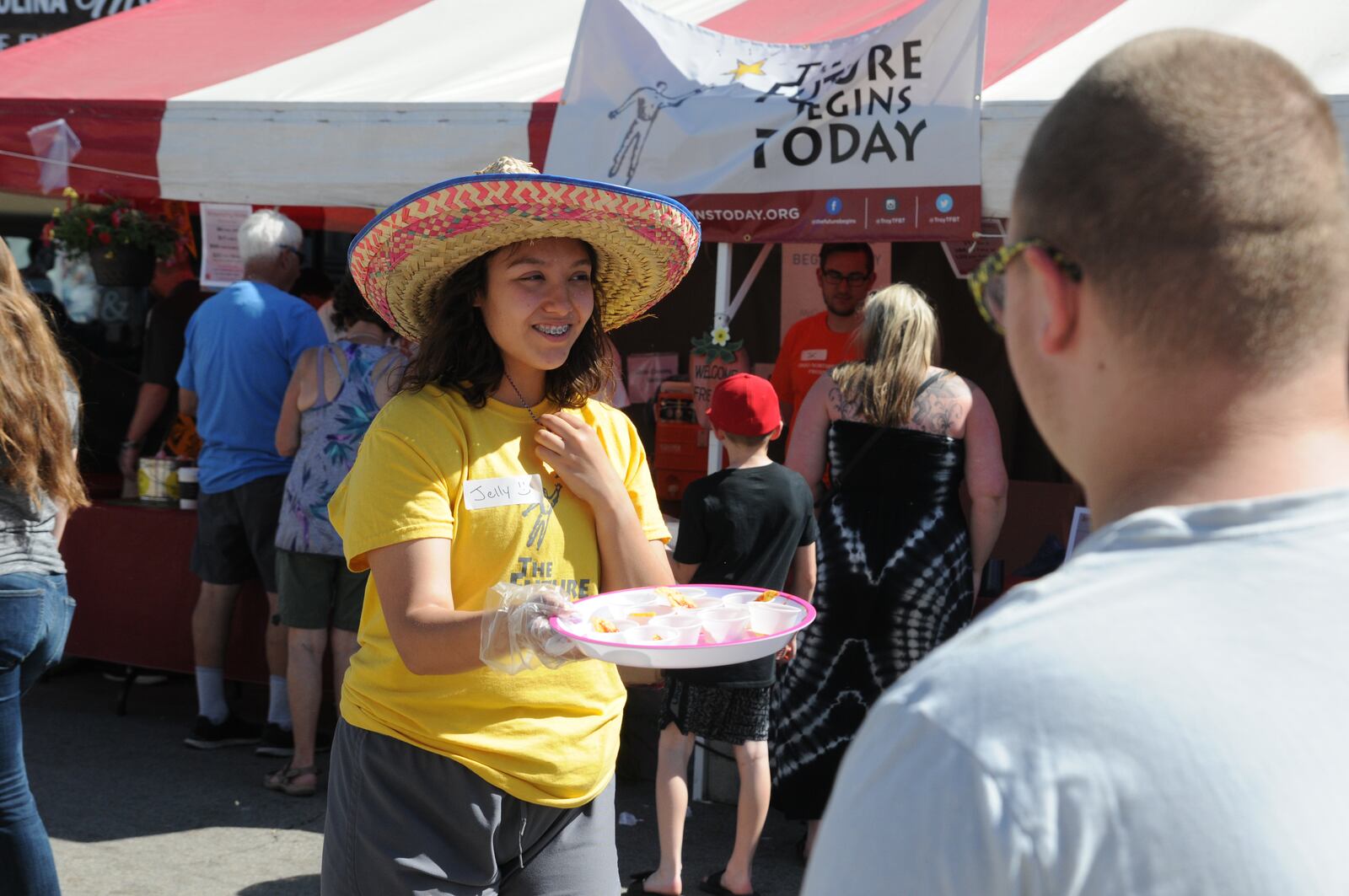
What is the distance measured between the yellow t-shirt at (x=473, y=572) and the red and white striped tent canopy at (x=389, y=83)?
8.16 feet

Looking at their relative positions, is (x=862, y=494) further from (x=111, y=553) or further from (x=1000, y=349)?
(x=111, y=553)

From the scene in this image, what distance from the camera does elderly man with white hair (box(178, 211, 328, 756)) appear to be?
522cm

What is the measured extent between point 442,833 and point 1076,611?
1.51 m

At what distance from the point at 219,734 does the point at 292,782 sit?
72 cm

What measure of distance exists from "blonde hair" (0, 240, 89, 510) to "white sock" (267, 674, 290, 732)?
252 cm

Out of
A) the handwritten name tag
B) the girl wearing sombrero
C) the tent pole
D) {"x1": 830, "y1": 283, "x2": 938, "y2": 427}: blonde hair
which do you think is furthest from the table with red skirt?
the handwritten name tag

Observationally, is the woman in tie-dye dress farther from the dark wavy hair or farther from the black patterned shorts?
the dark wavy hair

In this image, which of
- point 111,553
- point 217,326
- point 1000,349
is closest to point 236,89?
point 217,326

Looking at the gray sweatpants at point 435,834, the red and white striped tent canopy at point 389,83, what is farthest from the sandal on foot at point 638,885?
the red and white striped tent canopy at point 389,83

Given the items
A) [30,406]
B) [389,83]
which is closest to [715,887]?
[30,406]

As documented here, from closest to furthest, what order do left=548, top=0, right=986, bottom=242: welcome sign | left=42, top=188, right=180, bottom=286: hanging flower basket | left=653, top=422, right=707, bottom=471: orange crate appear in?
left=548, top=0, right=986, bottom=242: welcome sign → left=653, top=422, right=707, bottom=471: orange crate → left=42, top=188, right=180, bottom=286: hanging flower basket

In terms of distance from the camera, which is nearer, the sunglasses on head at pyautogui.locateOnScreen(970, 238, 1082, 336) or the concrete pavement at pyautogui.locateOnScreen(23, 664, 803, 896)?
the sunglasses on head at pyautogui.locateOnScreen(970, 238, 1082, 336)

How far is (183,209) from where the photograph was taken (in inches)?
267

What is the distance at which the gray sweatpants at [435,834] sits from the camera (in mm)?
2031
